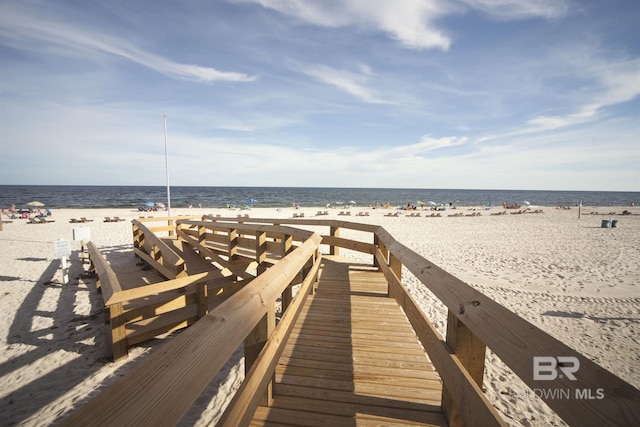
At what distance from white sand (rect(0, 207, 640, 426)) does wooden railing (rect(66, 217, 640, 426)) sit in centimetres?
252

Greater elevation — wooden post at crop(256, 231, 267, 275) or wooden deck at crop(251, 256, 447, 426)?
wooden post at crop(256, 231, 267, 275)

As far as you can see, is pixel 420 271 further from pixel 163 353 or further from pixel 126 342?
pixel 126 342

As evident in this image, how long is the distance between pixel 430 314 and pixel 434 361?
4.35 m

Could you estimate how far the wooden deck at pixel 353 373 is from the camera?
2.08 m

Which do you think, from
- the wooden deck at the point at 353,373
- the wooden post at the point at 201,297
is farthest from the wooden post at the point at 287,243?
the wooden post at the point at 201,297

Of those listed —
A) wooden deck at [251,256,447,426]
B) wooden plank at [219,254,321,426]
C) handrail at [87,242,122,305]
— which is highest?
wooden plank at [219,254,321,426]

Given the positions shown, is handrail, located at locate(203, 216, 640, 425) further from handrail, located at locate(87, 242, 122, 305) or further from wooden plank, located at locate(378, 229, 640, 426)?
handrail, located at locate(87, 242, 122, 305)

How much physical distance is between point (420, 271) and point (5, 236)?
2089cm

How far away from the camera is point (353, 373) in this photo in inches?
101

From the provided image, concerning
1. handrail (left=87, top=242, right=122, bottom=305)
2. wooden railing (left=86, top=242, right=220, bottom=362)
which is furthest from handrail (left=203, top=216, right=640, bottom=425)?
handrail (left=87, top=242, right=122, bottom=305)

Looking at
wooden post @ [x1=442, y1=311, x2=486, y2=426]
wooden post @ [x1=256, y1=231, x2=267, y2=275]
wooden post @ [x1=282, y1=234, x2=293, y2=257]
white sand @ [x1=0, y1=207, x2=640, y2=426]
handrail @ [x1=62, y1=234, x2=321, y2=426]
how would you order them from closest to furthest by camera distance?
handrail @ [x1=62, y1=234, x2=321, y2=426], wooden post @ [x1=442, y1=311, x2=486, y2=426], white sand @ [x1=0, y1=207, x2=640, y2=426], wooden post @ [x1=282, y1=234, x2=293, y2=257], wooden post @ [x1=256, y1=231, x2=267, y2=275]

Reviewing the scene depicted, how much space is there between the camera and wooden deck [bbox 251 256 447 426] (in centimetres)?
208

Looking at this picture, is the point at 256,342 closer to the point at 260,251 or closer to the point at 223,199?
the point at 260,251

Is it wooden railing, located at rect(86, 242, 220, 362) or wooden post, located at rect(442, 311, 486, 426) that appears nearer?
wooden post, located at rect(442, 311, 486, 426)
